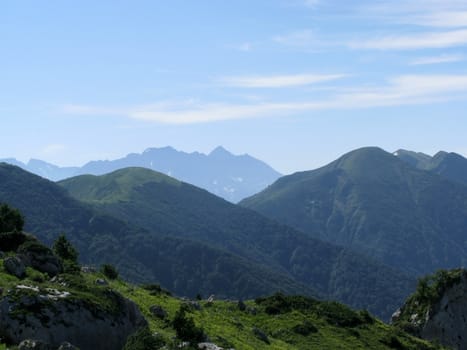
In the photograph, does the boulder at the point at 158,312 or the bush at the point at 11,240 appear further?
the bush at the point at 11,240

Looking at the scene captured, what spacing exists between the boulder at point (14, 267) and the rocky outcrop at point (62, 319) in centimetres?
655

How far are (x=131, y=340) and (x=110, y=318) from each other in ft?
11.0

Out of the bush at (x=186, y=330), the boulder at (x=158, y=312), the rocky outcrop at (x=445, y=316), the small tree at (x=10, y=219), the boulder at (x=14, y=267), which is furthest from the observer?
the rocky outcrop at (x=445, y=316)

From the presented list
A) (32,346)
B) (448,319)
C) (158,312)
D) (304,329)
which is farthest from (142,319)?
(448,319)

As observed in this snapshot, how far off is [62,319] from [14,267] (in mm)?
8943

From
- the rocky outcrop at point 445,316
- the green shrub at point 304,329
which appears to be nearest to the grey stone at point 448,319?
the rocky outcrop at point 445,316

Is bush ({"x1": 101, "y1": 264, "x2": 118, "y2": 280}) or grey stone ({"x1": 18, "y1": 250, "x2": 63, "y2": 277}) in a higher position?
grey stone ({"x1": 18, "y1": 250, "x2": 63, "y2": 277})

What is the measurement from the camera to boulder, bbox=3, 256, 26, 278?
116ft

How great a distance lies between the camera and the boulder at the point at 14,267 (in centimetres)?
3550

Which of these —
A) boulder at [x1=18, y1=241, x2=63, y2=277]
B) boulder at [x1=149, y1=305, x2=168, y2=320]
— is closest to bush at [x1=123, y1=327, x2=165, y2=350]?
boulder at [x1=18, y1=241, x2=63, y2=277]

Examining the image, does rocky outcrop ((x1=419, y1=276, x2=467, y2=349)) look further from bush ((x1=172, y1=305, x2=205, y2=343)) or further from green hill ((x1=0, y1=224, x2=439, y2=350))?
bush ((x1=172, y1=305, x2=205, y2=343))

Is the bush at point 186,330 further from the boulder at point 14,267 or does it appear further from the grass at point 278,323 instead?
the boulder at point 14,267

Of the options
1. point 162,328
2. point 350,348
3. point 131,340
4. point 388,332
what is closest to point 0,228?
point 162,328

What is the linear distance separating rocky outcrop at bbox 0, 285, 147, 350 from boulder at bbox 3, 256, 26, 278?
655 cm
